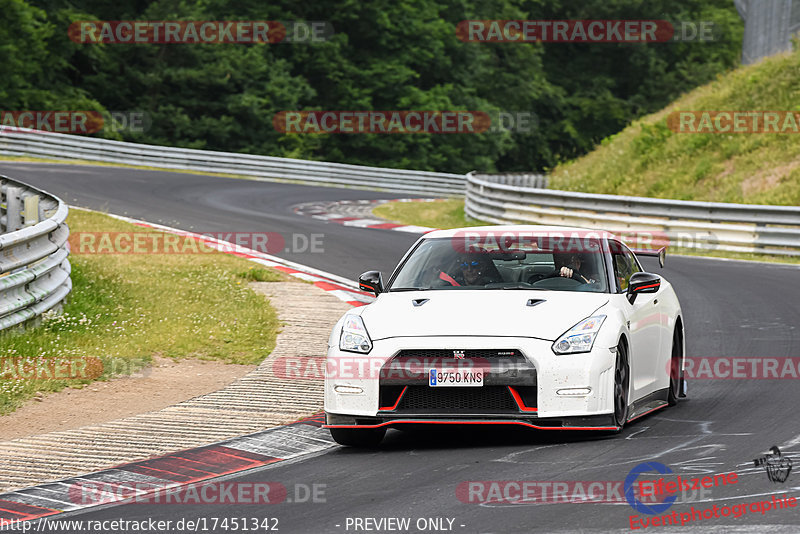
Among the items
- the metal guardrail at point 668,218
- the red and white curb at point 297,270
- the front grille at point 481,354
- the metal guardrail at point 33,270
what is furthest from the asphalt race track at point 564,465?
the metal guardrail at point 668,218

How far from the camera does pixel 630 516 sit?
5883mm

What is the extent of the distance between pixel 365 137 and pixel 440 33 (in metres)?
7.33

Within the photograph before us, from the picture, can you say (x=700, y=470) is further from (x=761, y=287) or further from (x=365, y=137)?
(x=365, y=137)

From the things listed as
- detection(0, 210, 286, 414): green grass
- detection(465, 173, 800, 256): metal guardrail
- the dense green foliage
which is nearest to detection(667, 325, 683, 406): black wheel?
detection(0, 210, 286, 414): green grass

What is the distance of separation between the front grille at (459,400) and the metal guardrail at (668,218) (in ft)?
51.1

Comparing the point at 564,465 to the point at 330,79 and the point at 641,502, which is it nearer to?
the point at 641,502

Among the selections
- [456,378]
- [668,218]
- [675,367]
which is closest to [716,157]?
[668,218]

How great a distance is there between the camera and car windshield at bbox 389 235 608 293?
8812mm

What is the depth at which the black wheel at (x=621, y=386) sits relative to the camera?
26.0ft

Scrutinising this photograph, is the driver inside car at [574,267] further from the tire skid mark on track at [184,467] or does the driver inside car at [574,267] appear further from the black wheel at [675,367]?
the tire skid mark on track at [184,467]

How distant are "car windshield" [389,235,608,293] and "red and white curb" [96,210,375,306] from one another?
18.9ft

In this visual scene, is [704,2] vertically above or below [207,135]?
above

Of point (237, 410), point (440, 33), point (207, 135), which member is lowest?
point (237, 410)

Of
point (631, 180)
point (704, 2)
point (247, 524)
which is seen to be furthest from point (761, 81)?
point (704, 2)
